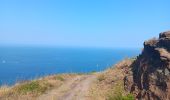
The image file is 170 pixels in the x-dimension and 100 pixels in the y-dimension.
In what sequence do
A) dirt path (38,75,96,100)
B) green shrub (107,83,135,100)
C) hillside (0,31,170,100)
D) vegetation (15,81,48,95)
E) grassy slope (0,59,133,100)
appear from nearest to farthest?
hillside (0,31,170,100), green shrub (107,83,135,100), grassy slope (0,59,133,100), dirt path (38,75,96,100), vegetation (15,81,48,95)

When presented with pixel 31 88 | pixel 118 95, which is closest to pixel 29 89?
pixel 31 88

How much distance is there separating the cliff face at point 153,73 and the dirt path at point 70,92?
348 cm

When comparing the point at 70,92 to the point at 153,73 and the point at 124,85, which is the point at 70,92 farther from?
the point at 153,73

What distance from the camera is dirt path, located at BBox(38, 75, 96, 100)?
25.0 m

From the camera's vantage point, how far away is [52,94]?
26.5 metres

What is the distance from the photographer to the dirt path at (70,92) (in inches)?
984

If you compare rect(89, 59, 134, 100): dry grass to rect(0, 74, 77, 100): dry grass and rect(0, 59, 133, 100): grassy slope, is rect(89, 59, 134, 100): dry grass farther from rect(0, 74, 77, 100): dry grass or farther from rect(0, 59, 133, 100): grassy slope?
rect(0, 74, 77, 100): dry grass

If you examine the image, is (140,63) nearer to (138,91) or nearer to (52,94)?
(138,91)

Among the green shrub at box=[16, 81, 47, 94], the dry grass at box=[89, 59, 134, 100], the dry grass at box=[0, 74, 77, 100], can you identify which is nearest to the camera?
the dry grass at box=[89, 59, 134, 100]

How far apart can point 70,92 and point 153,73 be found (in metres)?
7.29

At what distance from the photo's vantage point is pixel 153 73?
2239 cm

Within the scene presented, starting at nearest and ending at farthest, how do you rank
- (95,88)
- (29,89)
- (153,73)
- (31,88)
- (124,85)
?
(153,73), (124,85), (95,88), (29,89), (31,88)

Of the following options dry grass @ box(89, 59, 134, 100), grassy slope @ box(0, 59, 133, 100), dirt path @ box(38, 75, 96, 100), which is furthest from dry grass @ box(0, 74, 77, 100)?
dry grass @ box(89, 59, 134, 100)

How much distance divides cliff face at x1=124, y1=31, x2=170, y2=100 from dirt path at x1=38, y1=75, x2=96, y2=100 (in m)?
3.48
